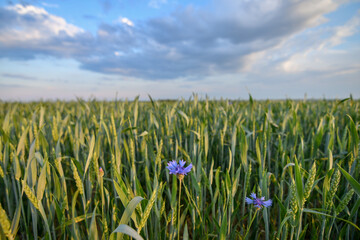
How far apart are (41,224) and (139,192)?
2.87ft

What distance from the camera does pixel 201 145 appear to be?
130 cm

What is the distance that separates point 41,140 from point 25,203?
0.53 m

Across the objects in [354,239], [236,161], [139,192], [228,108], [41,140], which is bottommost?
[354,239]

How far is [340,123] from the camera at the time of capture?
99.9 inches

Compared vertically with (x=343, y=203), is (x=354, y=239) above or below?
below

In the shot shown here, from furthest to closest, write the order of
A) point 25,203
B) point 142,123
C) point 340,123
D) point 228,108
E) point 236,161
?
point 340,123, point 228,108, point 142,123, point 236,161, point 25,203

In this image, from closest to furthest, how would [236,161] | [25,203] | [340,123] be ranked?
[25,203] < [236,161] < [340,123]

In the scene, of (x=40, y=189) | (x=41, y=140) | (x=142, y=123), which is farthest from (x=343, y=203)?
(x=142, y=123)

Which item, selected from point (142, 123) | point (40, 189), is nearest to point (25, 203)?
point (40, 189)

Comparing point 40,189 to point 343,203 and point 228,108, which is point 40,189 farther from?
point 228,108

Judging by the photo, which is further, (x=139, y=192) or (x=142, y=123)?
(x=142, y=123)

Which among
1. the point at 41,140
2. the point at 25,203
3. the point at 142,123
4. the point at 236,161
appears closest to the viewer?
the point at 41,140

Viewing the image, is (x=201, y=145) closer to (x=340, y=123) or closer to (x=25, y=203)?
(x=25, y=203)

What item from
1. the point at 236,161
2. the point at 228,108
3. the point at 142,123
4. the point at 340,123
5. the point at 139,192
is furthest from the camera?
the point at 340,123
